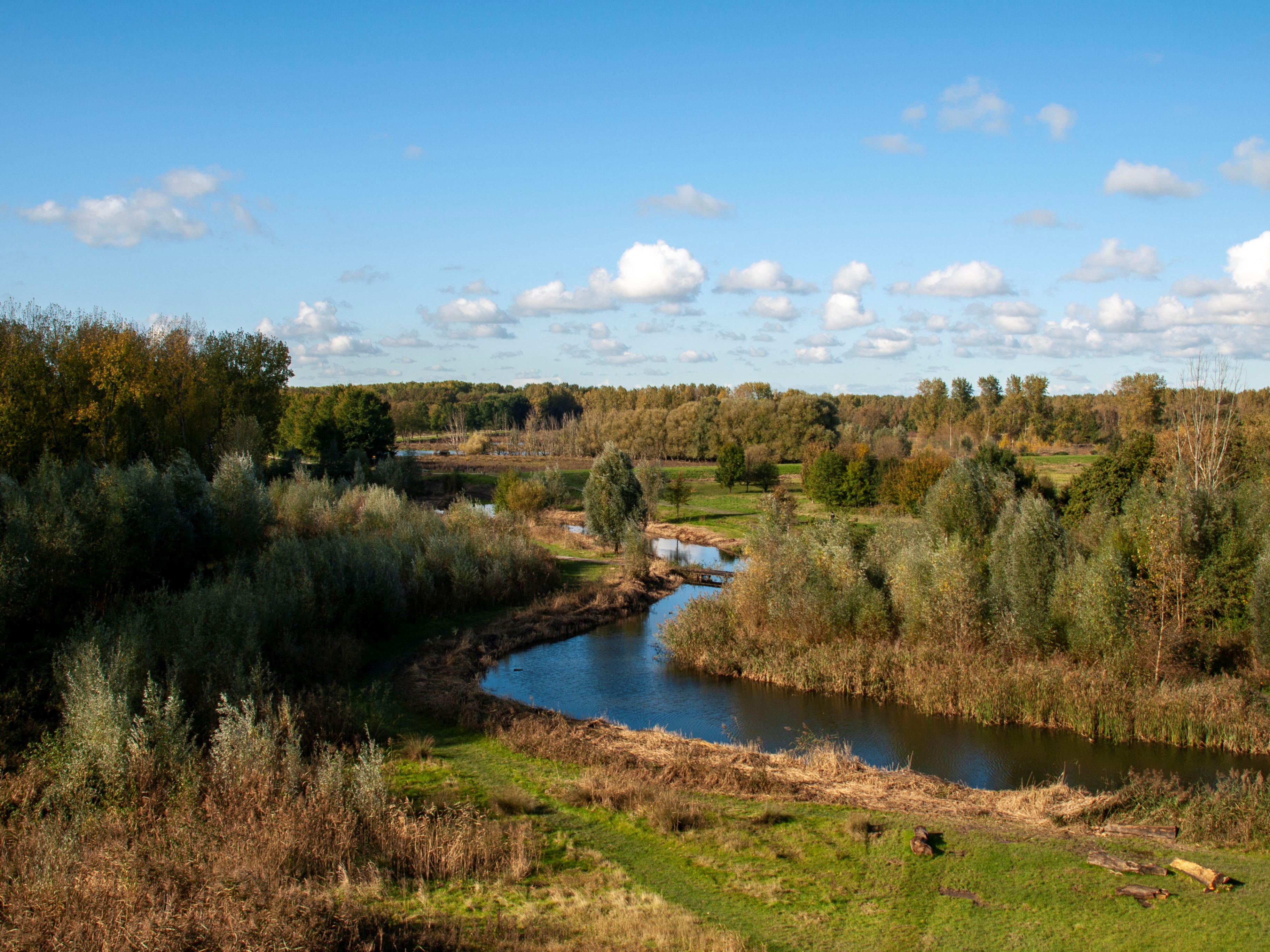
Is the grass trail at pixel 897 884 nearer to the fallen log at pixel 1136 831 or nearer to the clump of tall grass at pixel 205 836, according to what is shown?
the fallen log at pixel 1136 831

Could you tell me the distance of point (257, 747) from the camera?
41.4 ft

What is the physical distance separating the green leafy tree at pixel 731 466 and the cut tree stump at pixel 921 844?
54802 millimetres

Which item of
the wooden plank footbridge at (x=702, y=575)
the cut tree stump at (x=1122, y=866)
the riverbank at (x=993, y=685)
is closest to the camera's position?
the cut tree stump at (x=1122, y=866)

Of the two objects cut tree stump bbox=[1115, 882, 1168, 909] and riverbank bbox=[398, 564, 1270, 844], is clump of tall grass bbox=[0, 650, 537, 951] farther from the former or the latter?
cut tree stump bbox=[1115, 882, 1168, 909]

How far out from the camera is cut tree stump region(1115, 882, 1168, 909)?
1041cm

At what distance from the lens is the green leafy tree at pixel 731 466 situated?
66875 millimetres

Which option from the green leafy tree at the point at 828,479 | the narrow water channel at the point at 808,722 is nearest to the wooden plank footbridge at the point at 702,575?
the narrow water channel at the point at 808,722

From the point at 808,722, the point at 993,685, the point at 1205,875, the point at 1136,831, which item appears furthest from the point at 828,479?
the point at 1205,875

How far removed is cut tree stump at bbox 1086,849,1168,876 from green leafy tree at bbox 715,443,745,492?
55.5 m

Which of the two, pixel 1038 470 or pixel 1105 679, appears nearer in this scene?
pixel 1105 679

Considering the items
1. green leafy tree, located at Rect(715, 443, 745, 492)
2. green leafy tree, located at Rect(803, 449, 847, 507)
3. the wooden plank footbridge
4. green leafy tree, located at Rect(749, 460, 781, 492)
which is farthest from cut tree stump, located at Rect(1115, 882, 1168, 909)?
green leafy tree, located at Rect(749, 460, 781, 492)

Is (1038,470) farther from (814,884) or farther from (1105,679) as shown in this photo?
(814,884)

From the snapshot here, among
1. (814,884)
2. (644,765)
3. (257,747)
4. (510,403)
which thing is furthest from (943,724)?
(510,403)

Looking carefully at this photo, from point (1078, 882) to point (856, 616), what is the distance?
533 inches
